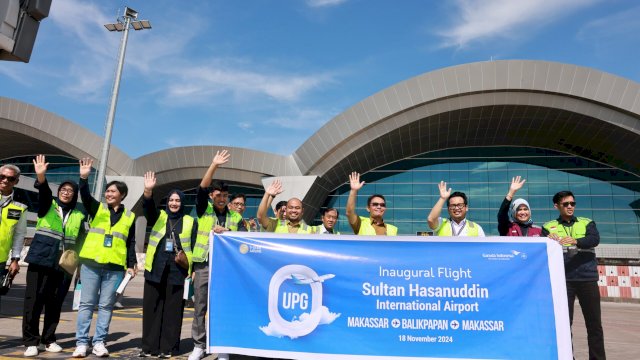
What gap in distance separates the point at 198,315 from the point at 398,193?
2122 centimetres

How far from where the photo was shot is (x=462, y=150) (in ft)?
81.9

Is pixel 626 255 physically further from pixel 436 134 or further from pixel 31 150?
pixel 31 150

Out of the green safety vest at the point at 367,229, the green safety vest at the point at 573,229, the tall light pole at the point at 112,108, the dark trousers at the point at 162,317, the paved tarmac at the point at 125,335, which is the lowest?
the paved tarmac at the point at 125,335

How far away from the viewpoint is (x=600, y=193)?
23.0 meters

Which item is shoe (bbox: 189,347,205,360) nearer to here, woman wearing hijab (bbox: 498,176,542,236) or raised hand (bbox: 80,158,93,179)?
raised hand (bbox: 80,158,93,179)

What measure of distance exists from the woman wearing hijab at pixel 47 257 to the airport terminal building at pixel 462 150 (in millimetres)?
17298

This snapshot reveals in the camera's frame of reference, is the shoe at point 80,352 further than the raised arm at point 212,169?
No

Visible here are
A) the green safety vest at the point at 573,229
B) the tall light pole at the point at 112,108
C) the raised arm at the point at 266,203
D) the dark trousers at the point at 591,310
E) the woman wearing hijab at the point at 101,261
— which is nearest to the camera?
the dark trousers at the point at 591,310

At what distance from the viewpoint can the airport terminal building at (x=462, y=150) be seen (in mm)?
19688

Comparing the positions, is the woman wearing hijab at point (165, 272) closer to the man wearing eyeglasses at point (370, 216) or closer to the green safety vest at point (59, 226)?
the green safety vest at point (59, 226)

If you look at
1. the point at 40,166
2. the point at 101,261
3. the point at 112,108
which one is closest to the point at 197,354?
the point at 101,261

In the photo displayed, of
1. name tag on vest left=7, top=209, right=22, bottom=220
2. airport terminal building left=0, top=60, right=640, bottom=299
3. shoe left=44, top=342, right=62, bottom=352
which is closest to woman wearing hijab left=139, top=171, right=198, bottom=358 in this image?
shoe left=44, top=342, right=62, bottom=352

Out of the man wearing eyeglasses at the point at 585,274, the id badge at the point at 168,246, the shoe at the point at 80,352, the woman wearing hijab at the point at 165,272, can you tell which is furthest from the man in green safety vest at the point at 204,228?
the man wearing eyeglasses at the point at 585,274

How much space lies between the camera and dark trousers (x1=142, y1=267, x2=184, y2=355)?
4414mm
